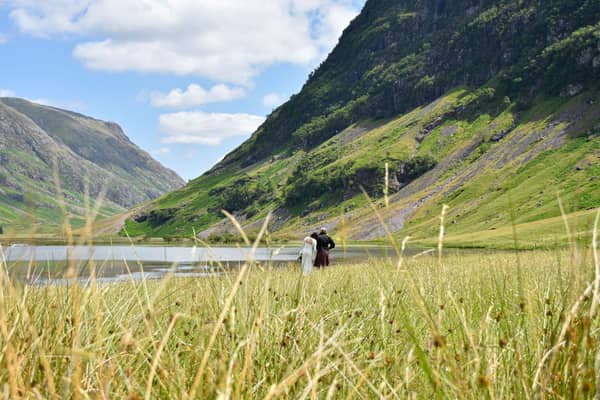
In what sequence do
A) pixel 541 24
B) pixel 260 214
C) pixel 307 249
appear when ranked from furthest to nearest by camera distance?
pixel 260 214 < pixel 541 24 < pixel 307 249

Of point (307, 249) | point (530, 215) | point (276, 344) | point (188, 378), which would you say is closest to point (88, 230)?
point (188, 378)

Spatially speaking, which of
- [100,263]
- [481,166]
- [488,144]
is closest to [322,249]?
[100,263]

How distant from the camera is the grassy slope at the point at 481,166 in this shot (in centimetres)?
9288

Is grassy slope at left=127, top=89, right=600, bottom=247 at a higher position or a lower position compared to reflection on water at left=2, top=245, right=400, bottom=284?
higher

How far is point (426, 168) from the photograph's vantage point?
150 m

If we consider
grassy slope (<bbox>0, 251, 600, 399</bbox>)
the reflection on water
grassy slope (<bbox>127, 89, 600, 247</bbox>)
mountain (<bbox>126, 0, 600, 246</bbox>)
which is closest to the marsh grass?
grassy slope (<bbox>0, 251, 600, 399</bbox>)

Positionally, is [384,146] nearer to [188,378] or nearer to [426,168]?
[426,168]

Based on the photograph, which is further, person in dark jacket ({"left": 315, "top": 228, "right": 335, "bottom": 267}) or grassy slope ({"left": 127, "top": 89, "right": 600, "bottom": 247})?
grassy slope ({"left": 127, "top": 89, "right": 600, "bottom": 247})

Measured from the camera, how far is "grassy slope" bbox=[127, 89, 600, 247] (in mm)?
92875

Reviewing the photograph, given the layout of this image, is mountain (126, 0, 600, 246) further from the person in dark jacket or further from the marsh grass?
the marsh grass

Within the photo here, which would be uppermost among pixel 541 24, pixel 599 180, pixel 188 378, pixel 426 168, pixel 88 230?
pixel 541 24

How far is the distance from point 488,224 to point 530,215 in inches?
288

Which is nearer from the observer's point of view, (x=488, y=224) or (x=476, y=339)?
(x=476, y=339)

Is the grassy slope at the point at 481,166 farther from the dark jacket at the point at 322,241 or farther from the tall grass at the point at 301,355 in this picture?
the tall grass at the point at 301,355
